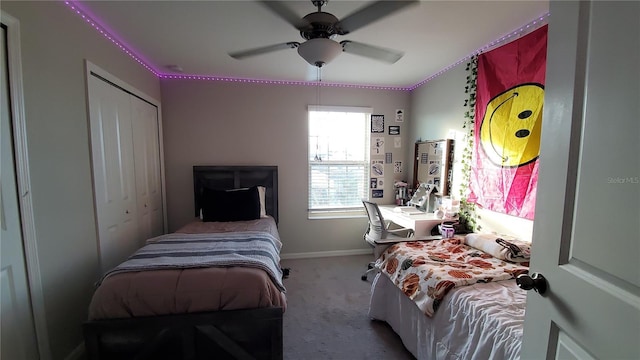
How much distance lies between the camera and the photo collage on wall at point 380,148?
12.5ft

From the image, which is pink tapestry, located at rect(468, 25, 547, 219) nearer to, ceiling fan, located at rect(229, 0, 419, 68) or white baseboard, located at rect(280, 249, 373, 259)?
ceiling fan, located at rect(229, 0, 419, 68)

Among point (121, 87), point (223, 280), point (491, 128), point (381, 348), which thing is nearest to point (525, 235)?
point (491, 128)

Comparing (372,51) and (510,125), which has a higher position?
(372,51)

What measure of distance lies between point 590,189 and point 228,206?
296 centimetres

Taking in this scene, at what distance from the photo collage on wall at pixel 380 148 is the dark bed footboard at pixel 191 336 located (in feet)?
8.65

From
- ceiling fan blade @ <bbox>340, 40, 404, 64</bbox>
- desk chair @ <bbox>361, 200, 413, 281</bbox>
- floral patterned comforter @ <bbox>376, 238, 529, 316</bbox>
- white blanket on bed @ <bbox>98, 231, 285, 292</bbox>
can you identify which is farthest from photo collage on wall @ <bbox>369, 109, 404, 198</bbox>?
white blanket on bed @ <bbox>98, 231, 285, 292</bbox>

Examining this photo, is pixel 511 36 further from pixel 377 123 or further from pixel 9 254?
pixel 9 254

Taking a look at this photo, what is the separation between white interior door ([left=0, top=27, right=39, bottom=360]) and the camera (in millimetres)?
1312

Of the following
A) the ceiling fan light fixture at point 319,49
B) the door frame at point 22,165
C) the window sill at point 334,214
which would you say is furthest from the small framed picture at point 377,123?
the door frame at point 22,165

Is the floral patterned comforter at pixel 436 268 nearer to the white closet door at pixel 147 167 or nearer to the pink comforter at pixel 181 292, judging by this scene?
the pink comforter at pixel 181 292

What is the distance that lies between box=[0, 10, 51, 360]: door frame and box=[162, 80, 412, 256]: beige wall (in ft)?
6.41

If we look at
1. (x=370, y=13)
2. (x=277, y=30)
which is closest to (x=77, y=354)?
(x=277, y=30)

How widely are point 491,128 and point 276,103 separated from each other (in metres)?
2.51

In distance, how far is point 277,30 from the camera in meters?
2.16
